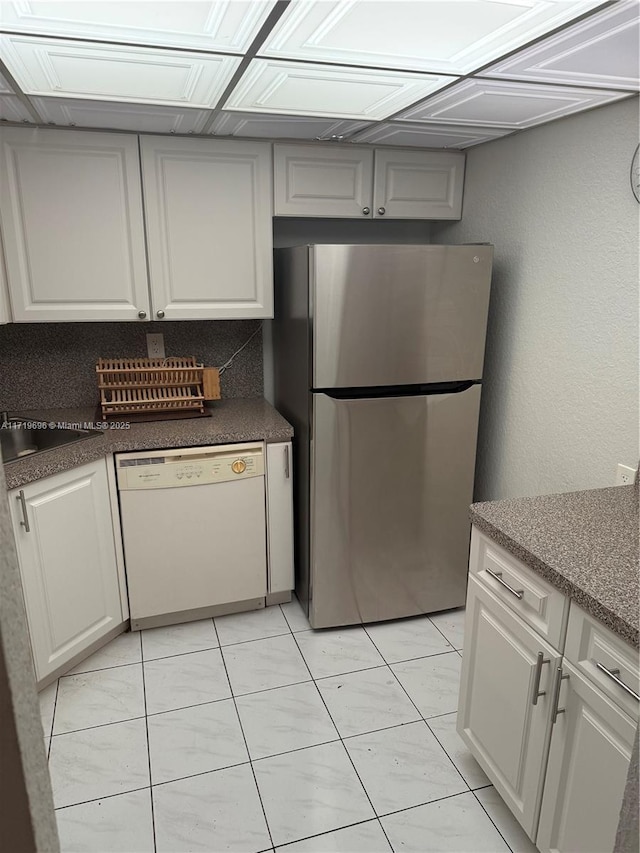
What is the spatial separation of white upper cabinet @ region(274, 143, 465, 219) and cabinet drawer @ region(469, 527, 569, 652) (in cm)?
150

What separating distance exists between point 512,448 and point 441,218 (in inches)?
41.5

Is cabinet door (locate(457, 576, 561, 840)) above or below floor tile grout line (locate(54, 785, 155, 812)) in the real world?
above

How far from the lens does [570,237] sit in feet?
6.43

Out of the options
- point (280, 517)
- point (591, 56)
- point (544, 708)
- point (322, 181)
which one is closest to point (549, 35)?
point (591, 56)

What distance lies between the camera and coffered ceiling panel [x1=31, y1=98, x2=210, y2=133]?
70.0 inches

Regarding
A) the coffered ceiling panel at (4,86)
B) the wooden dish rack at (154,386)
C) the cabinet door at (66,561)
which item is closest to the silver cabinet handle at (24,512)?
the cabinet door at (66,561)

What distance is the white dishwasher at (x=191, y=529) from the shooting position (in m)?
2.24

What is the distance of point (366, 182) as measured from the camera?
240 centimetres

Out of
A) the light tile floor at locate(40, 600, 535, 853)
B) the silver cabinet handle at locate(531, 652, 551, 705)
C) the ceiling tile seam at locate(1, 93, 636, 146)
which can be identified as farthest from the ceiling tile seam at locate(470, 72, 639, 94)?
the light tile floor at locate(40, 600, 535, 853)

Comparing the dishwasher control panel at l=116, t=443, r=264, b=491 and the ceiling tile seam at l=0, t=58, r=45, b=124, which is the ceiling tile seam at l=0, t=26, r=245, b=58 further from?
the dishwasher control panel at l=116, t=443, r=264, b=491

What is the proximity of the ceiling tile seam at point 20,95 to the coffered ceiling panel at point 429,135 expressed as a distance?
1114 mm

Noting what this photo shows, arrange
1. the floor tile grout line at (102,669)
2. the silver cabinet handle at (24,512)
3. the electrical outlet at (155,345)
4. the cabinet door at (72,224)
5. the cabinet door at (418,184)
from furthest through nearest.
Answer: the electrical outlet at (155,345) < the cabinet door at (418,184) < the floor tile grout line at (102,669) < the cabinet door at (72,224) < the silver cabinet handle at (24,512)

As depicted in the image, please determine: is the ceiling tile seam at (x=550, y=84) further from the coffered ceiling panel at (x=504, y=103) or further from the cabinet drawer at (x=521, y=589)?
the cabinet drawer at (x=521, y=589)

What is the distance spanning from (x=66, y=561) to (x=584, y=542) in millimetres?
1694
